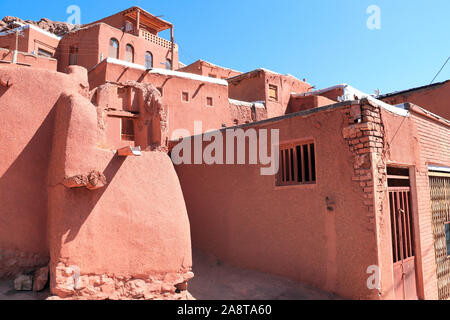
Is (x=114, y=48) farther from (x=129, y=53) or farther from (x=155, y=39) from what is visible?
(x=155, y=39)

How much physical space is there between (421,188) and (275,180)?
3.27 metres

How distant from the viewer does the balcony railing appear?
73.6 feet

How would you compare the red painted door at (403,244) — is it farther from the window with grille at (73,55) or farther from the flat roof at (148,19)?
the flat roof at (148,19)

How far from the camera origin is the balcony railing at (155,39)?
22.4 m

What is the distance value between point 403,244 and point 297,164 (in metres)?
2.73

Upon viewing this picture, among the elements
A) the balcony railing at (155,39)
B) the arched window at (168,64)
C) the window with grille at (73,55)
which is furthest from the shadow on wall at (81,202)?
the arched window at (168,64)

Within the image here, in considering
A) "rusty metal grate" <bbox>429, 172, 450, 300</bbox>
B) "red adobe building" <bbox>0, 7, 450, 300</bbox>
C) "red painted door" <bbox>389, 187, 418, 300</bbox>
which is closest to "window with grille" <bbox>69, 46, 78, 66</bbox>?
"red adobe building" <bbox>0, 7, 450, 300</bbox>

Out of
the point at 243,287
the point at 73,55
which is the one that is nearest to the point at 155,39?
the point at 73,55

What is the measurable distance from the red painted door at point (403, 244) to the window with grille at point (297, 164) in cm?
164

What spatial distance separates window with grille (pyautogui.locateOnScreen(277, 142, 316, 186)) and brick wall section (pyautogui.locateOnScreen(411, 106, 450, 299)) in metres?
2.42
